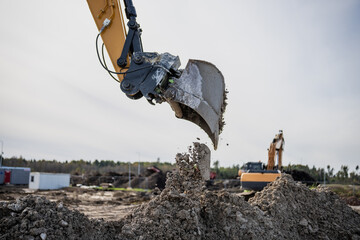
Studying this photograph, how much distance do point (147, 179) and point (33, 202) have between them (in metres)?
22.1

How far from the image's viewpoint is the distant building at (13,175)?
2370 centimetres

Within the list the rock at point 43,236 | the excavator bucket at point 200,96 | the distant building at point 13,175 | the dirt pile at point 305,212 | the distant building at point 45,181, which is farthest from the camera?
the distant building at point 13,175

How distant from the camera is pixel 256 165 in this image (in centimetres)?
1568

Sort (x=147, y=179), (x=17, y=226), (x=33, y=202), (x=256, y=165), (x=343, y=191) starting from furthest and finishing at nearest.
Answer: (x=147, y=179) → (x=343, y=191) → (x=256, y=165) → (x=33, y=202) → (x=17, y=226)

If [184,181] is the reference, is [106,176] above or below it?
below

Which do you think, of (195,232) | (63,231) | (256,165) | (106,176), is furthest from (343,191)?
(106,176)

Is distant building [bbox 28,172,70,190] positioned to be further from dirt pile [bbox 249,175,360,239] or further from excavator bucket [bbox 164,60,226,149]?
excavator bucket [bbox 164,60,226,149]

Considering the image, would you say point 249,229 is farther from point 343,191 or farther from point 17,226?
point 343,191

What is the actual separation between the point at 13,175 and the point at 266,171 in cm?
2175

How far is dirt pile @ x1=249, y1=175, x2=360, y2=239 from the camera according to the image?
4.64 meters

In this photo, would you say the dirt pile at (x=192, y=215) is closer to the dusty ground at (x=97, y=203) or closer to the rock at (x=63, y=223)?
the rock at (x=63, y=223)

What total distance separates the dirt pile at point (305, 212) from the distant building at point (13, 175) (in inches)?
936

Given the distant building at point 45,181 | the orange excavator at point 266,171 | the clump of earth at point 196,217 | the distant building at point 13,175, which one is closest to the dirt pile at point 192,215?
the clump of earth at point 196,217

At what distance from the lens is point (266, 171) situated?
9.89 m
